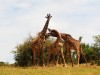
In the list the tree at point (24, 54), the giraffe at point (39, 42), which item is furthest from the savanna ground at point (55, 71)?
the tree at point (24, 54)

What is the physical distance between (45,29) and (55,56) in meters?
2.73

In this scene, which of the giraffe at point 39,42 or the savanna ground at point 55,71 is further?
the giraffe at point 39,42

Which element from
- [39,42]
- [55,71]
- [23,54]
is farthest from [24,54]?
[55,71]

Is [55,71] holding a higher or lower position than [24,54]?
lower

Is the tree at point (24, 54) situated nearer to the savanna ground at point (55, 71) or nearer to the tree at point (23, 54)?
the tree at point (23, 54)

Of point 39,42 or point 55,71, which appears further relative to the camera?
point 39,42

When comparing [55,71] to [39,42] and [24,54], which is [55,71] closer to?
[39,42]

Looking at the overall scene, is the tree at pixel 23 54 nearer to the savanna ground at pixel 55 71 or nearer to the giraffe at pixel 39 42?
the giraffe at pixel 39 42

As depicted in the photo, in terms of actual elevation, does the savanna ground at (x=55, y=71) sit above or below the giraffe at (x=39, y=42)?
below

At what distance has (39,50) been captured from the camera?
30750 mm

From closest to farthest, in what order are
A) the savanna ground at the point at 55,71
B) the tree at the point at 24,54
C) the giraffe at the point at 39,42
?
the savanna ground at the point at 55,71
the giraffe at the point at 39,42
the tree at the point at 24,54

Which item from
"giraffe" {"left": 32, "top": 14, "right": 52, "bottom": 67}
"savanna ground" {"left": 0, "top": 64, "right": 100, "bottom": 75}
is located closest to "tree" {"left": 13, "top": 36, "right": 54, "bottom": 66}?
"giraffe" {"left": 32, "top": 14, "right": 52, "bottom": 67}

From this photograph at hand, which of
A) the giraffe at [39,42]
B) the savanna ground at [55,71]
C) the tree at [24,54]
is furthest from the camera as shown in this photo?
the tree at [24,54]

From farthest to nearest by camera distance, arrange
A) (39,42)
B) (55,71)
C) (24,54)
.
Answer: (24,54), (39,42), (55,71)
